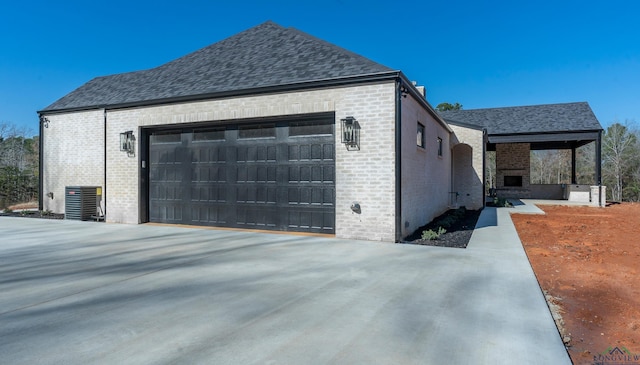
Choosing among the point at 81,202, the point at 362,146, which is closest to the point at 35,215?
the point at 81,202

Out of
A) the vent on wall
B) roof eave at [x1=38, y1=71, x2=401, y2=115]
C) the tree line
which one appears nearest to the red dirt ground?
roof eave at [x1=38, y1=71, x2=401, y2=115]

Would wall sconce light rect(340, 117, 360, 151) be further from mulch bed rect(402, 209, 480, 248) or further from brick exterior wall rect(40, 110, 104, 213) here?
brick exterior wall rect(40, 110, 104, 213)

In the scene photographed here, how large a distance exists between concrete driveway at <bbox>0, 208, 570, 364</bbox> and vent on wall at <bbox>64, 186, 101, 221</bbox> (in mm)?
4629

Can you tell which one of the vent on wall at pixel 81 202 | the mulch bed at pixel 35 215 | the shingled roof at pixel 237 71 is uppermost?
the shingled roof at pixel 237 71

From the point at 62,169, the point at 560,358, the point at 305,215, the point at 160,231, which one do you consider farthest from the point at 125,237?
the point at 560,358

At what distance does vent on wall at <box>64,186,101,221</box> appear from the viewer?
35.4 feet

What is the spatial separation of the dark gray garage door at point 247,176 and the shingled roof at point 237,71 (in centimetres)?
106


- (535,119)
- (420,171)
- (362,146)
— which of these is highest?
(535,119)

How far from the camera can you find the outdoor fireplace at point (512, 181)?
23.8 meters

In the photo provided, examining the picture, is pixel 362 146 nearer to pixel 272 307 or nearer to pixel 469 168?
pixel 272 307

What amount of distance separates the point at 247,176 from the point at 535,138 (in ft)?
60.0

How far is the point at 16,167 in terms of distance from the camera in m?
19.1

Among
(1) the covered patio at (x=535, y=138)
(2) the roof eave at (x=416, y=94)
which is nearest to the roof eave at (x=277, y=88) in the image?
(2) the roof eave at (x=416, y=94)

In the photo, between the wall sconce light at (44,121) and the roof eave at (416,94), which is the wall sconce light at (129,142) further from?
the roof eave at (416,94)
